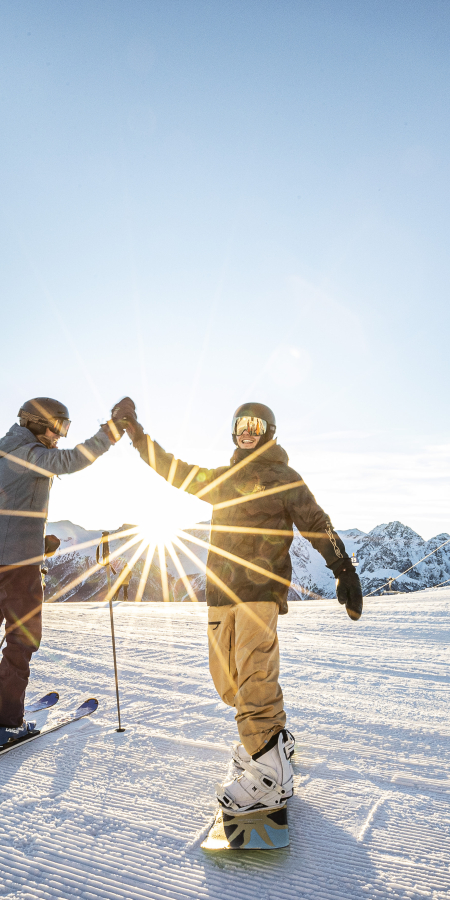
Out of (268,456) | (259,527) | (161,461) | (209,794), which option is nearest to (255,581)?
(259,527)

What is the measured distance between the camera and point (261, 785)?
2213 mm

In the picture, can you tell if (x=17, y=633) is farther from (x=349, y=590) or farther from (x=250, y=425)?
(x=349, y=590)

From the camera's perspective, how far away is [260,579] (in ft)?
8.52

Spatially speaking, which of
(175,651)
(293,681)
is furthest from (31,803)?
(175,651)

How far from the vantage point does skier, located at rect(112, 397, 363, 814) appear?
228 centimetres

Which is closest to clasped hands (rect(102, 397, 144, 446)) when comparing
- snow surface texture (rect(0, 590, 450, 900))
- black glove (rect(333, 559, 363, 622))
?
black glove (rect(333, 559, 363, 622))

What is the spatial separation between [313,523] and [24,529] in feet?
6.87

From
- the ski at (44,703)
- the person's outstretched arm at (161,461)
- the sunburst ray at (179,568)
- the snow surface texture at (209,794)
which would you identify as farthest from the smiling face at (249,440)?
the sunburst ray at (179,568)

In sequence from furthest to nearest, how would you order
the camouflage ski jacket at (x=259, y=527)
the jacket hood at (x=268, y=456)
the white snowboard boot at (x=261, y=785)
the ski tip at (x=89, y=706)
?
the ski tip at (x=89, y=706) → the jacket hood at (x=268, y=456) → the camouflage ski jacket at (x=259, y=527) → the white snowboard boot at (x=261, y=785)

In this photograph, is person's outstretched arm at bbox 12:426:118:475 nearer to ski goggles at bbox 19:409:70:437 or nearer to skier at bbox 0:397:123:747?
skier at bbox 0:397:123:747

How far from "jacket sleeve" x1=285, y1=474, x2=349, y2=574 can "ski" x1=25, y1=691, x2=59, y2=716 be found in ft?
9.22

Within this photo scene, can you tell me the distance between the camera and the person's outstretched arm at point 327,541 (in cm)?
252

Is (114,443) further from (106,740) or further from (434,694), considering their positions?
(434,694)

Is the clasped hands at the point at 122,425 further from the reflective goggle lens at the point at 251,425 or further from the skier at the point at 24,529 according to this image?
the reflective goggle lens at the point at 251,425
